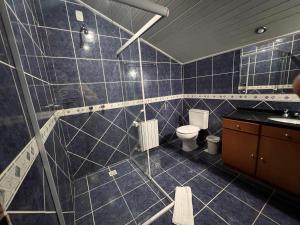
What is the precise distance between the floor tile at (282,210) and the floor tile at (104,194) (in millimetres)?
1619

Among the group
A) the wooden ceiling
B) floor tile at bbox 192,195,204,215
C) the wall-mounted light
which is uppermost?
the wooden ceiling

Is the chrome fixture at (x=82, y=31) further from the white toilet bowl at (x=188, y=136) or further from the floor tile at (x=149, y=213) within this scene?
the floor tile at (x=149, y=213)

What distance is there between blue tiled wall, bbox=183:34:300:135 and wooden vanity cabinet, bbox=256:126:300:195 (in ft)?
1.78

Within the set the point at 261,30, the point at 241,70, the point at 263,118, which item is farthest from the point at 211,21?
the point at 263,118

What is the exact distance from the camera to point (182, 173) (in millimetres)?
1947

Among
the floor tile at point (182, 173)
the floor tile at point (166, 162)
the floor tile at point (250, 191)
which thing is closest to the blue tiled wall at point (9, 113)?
the floor tile at point (182, 173)

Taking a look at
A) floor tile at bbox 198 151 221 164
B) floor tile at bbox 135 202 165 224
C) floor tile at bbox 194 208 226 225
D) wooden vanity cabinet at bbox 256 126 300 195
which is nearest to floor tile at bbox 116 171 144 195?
floor tile at bbox 135 202 165 224

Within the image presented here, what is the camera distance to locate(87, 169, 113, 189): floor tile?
186cm

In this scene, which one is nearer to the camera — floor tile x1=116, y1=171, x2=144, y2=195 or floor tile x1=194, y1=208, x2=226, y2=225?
floor tile x1=194, y1=208, x2=226, y2=225

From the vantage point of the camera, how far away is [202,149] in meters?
2.57

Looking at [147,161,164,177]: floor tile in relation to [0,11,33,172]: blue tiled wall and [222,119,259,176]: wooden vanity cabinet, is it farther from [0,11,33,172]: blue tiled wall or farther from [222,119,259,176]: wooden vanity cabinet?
[0,11,33,172]: blue tiled wall

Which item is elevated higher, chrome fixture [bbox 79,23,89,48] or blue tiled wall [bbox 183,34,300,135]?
chrome fixture [bbox 79,23,89,48]

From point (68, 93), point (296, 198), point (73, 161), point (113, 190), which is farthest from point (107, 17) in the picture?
point (296, 198)

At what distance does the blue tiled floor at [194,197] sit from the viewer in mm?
1298
